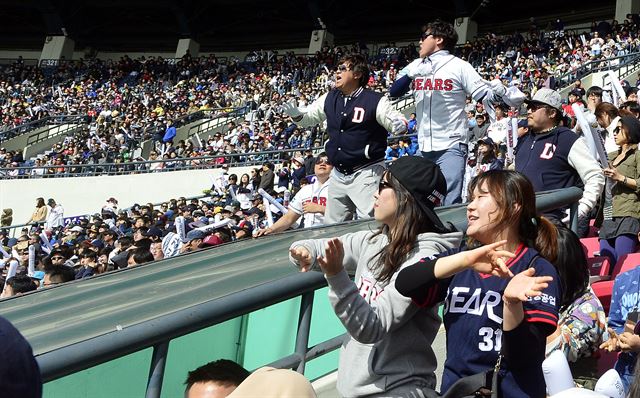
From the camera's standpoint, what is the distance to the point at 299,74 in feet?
96.7

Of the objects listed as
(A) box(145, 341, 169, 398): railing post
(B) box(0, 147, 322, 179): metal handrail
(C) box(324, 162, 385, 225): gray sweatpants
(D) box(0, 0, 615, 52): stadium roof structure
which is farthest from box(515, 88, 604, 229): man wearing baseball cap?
(D) box(0, 0, 615, 52): stadium roof structure

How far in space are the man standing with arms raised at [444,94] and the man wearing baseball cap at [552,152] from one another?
80 centimetres

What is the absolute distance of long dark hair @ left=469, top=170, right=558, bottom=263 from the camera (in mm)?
2520

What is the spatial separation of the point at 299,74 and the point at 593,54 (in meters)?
12.4

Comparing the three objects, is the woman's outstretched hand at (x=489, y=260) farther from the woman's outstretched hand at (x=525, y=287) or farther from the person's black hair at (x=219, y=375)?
the person's black hair at (x=219, y=375)

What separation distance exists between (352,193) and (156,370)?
3.18 m

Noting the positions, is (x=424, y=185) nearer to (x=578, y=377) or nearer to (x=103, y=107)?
(x=578, y=377)

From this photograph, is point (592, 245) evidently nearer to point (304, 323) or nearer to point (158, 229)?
point (304, 323)

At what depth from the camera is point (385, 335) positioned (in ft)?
8.03

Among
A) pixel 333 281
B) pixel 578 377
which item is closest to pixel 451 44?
pixel 578 377

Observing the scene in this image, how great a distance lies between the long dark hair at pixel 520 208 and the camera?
252 cm

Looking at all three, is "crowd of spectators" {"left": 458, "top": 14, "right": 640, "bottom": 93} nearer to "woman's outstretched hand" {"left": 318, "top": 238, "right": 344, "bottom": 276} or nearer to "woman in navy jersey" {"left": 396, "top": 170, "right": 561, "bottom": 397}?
"woman in navy jersey" {"left": 396, "top": 170, "right": 561, "bottom": 397}

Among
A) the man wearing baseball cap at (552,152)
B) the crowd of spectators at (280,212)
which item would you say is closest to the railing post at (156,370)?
the crowd of spectators at (280,212)

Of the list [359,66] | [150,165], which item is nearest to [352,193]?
[359,66]
